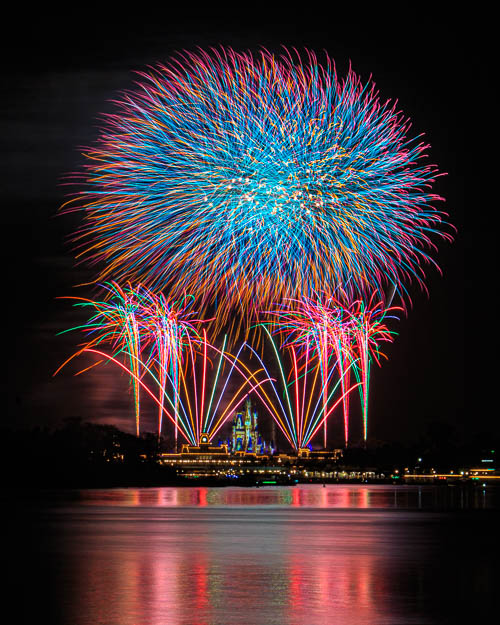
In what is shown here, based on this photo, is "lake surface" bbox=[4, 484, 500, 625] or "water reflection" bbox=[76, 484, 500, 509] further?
"water reflection" bbox=[76, 484, 500, 509]

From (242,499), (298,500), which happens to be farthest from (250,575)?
(242,499)

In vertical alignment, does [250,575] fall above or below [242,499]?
above

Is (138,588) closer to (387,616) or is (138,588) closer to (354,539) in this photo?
(387,616)

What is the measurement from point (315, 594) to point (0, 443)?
13623 cm

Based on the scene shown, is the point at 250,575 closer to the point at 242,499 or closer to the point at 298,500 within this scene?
the point at 298,500

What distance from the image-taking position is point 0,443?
149500 mm

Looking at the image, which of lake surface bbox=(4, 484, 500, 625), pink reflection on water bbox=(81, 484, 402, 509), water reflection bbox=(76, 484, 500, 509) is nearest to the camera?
lake surface bbox=(4, 484, 500, 625)

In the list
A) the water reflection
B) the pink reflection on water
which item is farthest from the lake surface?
the pink reflection on water

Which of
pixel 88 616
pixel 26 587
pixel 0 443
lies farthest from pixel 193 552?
pixel 0 443

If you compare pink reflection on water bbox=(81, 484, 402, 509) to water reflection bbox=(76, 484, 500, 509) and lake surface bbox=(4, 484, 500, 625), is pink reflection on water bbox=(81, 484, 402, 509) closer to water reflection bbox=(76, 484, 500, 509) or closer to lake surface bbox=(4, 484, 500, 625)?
water reflection bbox=(76, 484, 500, 509)

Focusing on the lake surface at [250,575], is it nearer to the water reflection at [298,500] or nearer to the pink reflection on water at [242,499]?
the water reflection at [298,500]

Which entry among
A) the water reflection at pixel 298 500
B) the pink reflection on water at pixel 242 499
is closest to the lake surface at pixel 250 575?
the water reflection at pixel 298 500

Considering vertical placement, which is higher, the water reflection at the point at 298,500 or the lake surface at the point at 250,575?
the lake surface at the point at 250,575

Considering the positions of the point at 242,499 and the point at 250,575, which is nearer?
the point at 250,575
